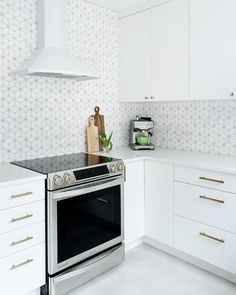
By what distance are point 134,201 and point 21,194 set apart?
46.3 inches

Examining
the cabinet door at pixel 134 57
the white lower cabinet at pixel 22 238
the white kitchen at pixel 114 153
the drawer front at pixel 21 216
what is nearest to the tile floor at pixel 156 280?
the white kitchen at pixel 114 153

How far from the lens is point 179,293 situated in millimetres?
2074

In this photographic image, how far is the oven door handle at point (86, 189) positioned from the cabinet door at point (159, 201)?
1.26 ft

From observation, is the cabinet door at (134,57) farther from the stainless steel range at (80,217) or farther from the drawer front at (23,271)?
the drawer front at (23,271)

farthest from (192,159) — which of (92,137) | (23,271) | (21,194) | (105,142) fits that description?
(23,271)

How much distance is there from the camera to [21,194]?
181 cm

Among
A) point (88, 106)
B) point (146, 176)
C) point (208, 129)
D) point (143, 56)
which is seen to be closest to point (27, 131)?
point (88, 106)

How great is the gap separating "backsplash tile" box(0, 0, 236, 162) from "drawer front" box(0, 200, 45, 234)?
655 millimetres

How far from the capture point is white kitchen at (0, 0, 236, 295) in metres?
1.98

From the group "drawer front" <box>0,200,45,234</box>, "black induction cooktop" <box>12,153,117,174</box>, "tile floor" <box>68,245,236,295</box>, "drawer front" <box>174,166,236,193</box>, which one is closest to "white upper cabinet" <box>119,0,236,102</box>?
"drawer front" <box>174,166,236,193</box>

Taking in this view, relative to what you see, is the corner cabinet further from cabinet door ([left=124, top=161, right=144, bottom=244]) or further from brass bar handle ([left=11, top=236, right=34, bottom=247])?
brass bar handle ([left=11, top=236, right=34, bottom=247])

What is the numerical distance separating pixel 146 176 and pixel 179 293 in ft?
3.41

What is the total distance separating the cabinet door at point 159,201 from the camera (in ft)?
8.39

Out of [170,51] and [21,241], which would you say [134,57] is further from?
[21,241]
